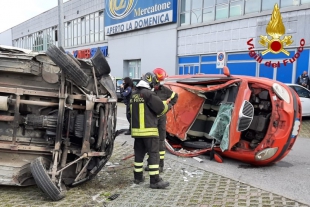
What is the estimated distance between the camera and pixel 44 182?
3594mm

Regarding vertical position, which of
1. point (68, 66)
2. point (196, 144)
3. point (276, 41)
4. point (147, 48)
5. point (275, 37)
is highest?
point (147, 48)

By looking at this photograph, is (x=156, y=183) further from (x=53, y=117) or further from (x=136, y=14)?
(x=136, y=14)

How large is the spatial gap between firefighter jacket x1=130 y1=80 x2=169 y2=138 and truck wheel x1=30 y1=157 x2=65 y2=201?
122cm

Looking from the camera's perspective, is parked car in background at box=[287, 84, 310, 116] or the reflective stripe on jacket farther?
parked car in background at box=[287, 84, 310, 116]

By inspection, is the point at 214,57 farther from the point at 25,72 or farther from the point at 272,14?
the point at 25,72

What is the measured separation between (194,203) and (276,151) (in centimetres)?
199

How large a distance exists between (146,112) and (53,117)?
1.20 meters

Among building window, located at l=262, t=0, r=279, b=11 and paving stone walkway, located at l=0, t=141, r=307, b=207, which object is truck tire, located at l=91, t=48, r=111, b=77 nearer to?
paving stone walkway, located at l=0, t=141, r=307, b=207

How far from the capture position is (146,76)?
4.46 metres

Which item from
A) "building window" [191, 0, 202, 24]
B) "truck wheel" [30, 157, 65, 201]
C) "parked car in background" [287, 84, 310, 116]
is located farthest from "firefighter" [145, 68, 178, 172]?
"building window" [191, 0, 202, 24]

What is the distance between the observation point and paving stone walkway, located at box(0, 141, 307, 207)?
3.69 meters

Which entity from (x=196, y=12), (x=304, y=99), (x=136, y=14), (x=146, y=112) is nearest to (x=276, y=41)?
(x=304, y=99)

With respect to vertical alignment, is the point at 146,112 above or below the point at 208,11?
below

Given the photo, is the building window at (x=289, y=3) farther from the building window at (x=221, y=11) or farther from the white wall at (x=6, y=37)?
the white wall at (x=6, y=37)
